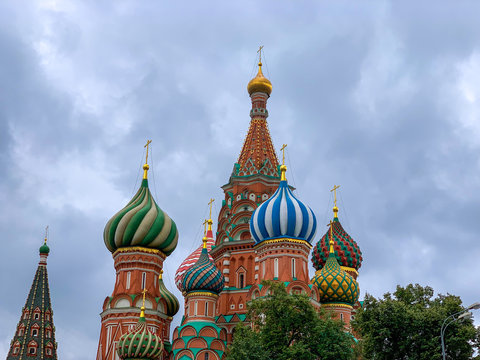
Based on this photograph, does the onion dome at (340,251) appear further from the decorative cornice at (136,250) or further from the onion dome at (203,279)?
the decorative cornice at (136,250)

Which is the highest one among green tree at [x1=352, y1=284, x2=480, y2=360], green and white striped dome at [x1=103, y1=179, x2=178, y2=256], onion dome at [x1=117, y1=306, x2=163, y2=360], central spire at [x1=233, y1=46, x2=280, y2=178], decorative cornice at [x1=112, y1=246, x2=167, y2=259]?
central spire at [x1=233, y1=46, x2=280, y2=178]

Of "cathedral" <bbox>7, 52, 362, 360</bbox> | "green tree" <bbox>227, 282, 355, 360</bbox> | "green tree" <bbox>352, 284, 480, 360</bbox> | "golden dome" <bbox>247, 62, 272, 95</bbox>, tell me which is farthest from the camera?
"golden dome" <bbox>247, 62, 272, 95</bbox>

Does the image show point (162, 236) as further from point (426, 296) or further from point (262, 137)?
point (426, 296)

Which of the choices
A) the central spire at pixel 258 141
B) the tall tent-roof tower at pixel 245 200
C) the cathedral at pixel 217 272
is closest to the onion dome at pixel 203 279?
the cathedral at pixel 217 272

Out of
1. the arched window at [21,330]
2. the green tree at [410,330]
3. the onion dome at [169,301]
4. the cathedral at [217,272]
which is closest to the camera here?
the green tree at [410,330]

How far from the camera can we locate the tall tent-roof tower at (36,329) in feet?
134

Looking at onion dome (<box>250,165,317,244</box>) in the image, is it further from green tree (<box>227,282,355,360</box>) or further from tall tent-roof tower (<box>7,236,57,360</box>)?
tall tent-roof tower (<box>7,236,57,360</box>)

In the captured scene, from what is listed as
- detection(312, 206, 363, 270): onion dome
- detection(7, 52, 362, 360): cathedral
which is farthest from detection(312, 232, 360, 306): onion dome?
detection(312, 206, 363, 270): onion dome

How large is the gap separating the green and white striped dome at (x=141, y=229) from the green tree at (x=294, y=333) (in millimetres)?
10276

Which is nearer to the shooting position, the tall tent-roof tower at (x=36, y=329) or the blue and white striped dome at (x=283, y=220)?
the blue and white striped dome at (x=283, y=220)

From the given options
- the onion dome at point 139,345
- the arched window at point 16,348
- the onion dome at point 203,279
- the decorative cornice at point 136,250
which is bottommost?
the onion dome at point 139,345

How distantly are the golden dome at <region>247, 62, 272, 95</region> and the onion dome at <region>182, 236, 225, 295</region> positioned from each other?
13504mm

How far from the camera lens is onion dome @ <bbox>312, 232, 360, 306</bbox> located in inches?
1449

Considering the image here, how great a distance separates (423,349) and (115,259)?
18368mm
